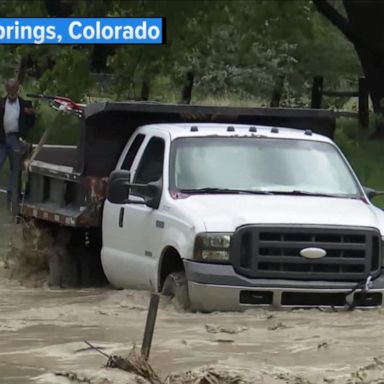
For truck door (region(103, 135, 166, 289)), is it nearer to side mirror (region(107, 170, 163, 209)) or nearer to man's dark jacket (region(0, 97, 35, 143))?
side mirror (region(107, 170, 163, 209))

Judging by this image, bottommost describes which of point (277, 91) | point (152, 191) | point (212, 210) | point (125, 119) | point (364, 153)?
point (212, 210)

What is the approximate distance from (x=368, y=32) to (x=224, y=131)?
18.4 metres

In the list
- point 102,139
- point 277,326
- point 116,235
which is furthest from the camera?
point 102,139

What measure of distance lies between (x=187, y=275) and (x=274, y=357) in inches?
71.5

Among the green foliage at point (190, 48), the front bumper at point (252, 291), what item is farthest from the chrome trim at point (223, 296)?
the green foliage at point (190, 48)

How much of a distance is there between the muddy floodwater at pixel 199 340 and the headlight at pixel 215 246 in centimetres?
49

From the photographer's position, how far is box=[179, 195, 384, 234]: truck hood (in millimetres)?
10086

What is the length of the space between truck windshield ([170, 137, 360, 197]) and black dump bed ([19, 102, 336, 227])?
1332 mm

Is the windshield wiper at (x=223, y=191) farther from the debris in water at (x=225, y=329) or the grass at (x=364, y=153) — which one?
the grass at (x=364, y=153)

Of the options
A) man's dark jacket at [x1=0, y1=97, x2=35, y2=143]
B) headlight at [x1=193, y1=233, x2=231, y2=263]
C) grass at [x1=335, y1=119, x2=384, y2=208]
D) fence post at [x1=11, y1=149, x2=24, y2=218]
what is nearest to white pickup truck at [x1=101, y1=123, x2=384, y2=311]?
headlight at [x1=193, y1=233, x2=231, y2=263]

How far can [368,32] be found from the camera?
2939 centimetres

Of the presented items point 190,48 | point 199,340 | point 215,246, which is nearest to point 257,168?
point 215,246

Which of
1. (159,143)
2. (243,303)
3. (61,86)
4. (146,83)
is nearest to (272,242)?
(243,303)

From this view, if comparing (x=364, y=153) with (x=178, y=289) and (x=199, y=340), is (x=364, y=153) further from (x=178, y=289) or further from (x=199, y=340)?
(x=199, y=340)
